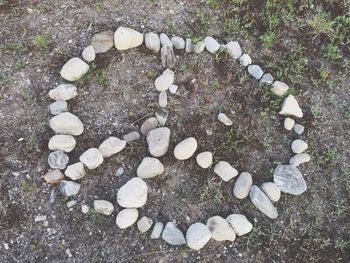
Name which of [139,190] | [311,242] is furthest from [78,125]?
[311,242]

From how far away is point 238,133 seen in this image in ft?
14.0

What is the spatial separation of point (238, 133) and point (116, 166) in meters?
1.16

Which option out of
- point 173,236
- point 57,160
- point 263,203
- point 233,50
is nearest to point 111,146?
point 57,160

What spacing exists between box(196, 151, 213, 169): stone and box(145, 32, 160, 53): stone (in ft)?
3.87

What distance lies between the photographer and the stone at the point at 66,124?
4148 mm

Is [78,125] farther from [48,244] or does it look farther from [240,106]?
[240,106]

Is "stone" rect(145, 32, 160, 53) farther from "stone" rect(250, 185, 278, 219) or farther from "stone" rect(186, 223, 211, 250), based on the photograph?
"stone" rect(186, 223, 211, 250)

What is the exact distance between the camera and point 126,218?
3.86 meters

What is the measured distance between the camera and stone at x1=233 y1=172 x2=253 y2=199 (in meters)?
4.03

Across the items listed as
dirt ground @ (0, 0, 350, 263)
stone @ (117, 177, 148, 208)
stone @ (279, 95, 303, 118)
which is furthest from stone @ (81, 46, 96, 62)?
A: stone @ (279, 95, 303, 118)

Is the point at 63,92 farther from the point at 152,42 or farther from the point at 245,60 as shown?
the point at 245,60

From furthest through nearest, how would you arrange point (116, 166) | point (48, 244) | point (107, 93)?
1. point (107, 93)
2. point (116, 166)
3. point (48, 244)

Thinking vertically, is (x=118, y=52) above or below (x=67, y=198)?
above

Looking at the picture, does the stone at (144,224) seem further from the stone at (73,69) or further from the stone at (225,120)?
the stone at (73,69)
